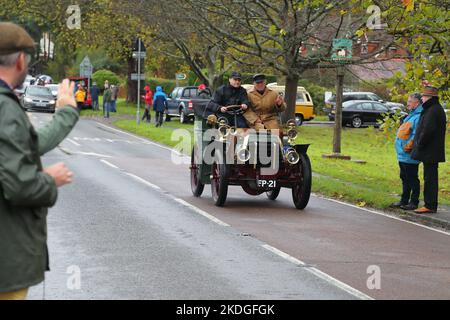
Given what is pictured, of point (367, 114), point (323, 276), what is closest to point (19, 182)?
point (323, 276)

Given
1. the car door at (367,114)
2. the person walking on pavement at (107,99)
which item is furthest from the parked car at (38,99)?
the car door at (367,114)

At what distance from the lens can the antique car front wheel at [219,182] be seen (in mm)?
14969

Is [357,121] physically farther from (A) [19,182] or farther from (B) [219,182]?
(A) [19,182]

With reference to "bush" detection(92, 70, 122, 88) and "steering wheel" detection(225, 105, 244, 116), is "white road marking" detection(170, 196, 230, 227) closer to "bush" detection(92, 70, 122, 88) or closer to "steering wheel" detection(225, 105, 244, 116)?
"steering wheel" detection(225, 105, 244, 116)

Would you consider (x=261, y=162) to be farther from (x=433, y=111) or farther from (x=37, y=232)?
(x=37, y=232)

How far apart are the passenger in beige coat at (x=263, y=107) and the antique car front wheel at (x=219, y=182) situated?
89 cm

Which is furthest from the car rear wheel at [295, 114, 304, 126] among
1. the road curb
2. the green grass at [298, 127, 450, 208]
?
the road curb

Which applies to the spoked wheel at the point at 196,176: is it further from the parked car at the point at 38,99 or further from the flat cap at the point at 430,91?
the parked car at the point at 38,99

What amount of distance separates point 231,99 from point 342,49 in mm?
7035

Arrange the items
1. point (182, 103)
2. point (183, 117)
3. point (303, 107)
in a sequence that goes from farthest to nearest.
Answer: point (303, 107) < point (182, 103) < point (183, 117)

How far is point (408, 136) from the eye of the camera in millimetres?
15906

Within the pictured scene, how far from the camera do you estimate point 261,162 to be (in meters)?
15.1

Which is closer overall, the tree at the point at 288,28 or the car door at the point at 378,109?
the tree at the point at 288,28

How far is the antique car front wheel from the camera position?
1497cm
